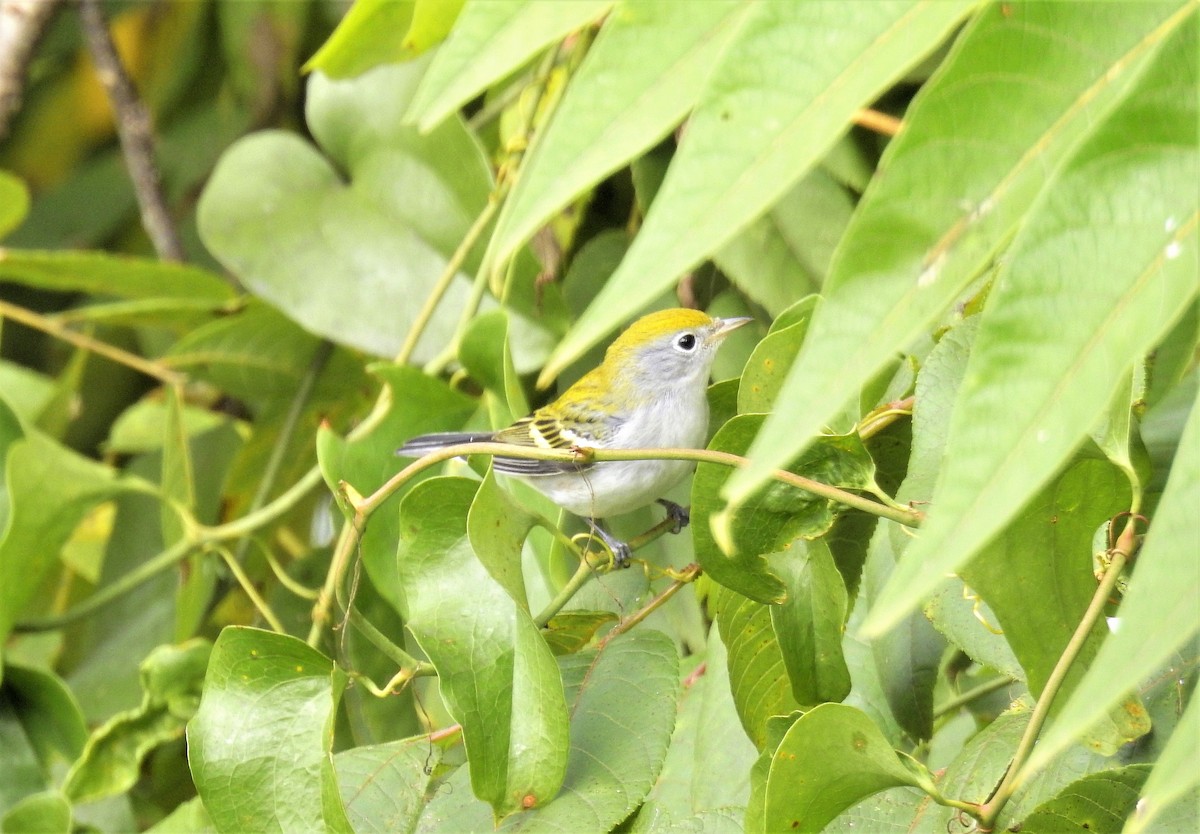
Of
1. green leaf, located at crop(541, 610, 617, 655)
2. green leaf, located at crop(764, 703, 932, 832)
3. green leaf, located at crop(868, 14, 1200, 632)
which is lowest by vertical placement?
green leaf, located at crop(541, 610, 617, 655)

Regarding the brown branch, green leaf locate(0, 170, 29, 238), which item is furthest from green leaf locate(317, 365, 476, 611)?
the brown branch

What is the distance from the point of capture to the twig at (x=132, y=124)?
2.59 m

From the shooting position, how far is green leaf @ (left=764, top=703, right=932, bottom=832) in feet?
2.59

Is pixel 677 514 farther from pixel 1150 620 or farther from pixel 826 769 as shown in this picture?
pixel 1150 620

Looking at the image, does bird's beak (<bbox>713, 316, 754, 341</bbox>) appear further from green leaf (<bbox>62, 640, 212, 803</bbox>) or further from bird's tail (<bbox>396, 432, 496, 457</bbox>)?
green leaf (<bbox>62, 640, 212, 803</bbox>)

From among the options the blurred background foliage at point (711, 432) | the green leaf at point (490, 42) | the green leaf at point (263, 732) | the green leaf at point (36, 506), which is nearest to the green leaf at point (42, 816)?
the blurred background foliage at point (711, 432)

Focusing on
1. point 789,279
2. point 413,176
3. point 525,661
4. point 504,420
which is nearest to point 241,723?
point 525,661

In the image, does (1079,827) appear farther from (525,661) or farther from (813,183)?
(813,183)

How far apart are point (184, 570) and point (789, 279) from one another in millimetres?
1116

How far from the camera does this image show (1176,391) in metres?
1.14

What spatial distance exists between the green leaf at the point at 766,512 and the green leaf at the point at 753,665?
11cm

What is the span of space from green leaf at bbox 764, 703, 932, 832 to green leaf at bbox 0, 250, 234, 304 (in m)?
1.56

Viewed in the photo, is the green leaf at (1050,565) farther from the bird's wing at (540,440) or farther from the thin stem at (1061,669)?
the bird's wing at (540,440)

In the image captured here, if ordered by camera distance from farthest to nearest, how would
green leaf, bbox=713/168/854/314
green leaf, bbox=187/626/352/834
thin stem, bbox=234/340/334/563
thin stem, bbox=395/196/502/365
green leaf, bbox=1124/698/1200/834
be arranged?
thin stem, bbox=234/340/334/563
thin stem, bbox=395/196/502/365
green leaf, bbox=713/168/854/314
green leaf, bbox=187/626/352/834
green leaf, bbox=1124/698/1200/834
